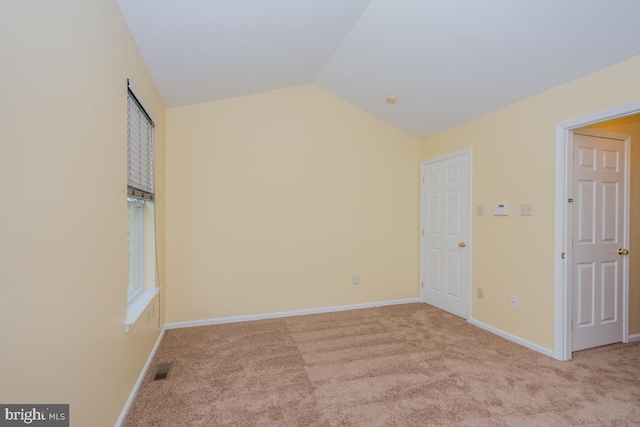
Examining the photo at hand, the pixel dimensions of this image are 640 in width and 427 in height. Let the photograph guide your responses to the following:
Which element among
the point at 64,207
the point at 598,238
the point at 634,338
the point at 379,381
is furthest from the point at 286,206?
the point at 634,338

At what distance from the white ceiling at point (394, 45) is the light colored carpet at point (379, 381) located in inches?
94.7

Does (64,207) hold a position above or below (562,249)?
above

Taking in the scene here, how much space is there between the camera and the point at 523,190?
9.77ft

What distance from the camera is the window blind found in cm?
221

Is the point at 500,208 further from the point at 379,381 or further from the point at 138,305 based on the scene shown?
the point at 138,305

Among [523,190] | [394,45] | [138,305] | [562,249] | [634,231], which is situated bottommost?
[138,305]

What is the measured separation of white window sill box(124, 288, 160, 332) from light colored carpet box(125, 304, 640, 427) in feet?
1.78

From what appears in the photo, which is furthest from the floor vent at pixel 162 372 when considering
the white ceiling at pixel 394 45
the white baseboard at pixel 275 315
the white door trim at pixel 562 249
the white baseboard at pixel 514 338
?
the white door trim at pixel 562 249

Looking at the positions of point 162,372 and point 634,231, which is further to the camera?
point 634,231

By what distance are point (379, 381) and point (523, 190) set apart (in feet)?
7.32

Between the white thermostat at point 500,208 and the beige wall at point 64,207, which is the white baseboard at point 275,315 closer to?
the beige wall at point 64,207

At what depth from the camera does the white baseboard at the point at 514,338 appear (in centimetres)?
275

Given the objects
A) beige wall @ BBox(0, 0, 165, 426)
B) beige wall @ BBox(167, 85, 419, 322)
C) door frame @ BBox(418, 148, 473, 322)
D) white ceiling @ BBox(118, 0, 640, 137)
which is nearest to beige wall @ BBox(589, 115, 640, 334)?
white ceiling @ BBox(118, 0, 640, 137)

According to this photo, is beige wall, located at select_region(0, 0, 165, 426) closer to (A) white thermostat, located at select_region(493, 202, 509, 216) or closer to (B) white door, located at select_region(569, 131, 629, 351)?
(A) white thermostat, located at select_region(493, 202, 509, 216)
